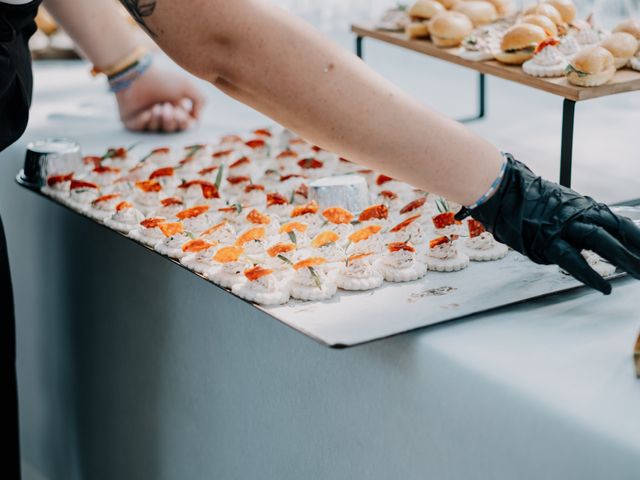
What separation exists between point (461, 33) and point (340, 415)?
2.17ft

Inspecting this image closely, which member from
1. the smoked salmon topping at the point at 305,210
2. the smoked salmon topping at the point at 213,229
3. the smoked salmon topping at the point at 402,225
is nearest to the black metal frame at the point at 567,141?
the smoked salmon topping at the point at 402,225

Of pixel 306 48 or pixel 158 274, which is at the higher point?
pixel 306 48

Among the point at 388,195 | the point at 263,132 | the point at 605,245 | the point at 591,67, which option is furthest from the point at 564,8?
the point at 605,245

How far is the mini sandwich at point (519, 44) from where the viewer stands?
1370mm

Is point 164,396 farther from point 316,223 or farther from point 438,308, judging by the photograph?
point 438,308

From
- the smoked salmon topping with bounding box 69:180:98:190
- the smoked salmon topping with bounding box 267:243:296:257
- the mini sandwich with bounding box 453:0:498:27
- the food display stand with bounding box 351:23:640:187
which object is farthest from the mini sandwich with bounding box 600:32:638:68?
the smoked salmon topping with bounding box 69:180:98:190

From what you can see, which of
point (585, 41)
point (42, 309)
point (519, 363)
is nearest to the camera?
point (519, 363)

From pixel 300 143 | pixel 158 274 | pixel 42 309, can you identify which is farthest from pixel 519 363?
pixel 42 309

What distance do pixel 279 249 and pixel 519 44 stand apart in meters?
0.47

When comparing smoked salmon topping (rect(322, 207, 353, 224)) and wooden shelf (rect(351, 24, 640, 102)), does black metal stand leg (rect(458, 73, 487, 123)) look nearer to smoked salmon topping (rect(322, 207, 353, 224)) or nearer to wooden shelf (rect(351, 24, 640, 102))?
wooden shelf (rect(351, 24, 640, 102))

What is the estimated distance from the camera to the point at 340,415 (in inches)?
41.3

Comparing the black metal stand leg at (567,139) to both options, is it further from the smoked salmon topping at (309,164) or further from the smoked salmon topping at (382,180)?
the smoked salmon topping at (309,164)

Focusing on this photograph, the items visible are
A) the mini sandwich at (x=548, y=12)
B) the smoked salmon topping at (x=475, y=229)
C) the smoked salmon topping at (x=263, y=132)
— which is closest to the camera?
the smoked salmon topping at (x=475, y=229)

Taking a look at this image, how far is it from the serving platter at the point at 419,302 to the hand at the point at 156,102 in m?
0.73
